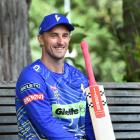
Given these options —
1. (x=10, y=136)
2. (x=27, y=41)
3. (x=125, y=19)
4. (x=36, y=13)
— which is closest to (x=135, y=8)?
(x=125, y=19)

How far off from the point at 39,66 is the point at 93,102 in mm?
467

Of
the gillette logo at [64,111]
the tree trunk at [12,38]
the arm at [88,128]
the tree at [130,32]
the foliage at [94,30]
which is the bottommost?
the arm at [88,128]

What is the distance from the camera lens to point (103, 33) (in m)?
27.8

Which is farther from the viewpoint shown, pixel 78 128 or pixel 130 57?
pixel 130 57

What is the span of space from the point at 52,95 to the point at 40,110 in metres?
0.19

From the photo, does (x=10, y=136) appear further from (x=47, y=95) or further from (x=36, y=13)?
(x=36, y=13)

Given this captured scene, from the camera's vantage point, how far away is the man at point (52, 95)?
5.05 metres

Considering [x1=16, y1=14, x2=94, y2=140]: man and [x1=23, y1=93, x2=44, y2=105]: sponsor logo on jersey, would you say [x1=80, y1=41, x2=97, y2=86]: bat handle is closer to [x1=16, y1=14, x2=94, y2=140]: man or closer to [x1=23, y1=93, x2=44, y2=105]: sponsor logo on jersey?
[x1=16, y1=14, x2=94, y2=140]: man

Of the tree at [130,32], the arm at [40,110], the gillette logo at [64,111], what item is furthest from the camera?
the tree at [130,32]

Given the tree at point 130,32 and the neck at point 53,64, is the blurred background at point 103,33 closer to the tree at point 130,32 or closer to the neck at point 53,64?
the tree at point 130,32

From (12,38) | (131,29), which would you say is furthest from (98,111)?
(131,29)

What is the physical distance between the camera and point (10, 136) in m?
6.02

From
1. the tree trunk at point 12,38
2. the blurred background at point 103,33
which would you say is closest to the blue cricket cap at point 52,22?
the tree trunk at point 12,38

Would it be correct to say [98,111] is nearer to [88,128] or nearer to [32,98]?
[88,128]
